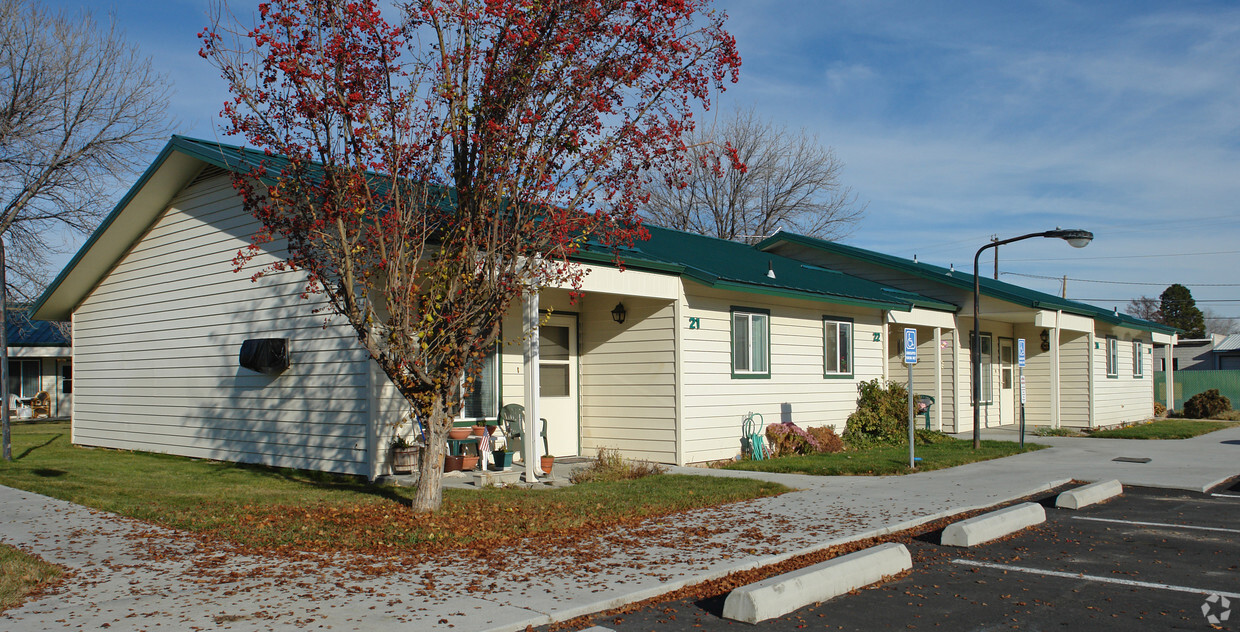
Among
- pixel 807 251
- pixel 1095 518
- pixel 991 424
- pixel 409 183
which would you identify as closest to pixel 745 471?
pixel 1095 518

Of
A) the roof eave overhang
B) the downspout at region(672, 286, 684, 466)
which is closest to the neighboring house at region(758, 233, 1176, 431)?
the downspout at region(672, 286, 684, 466)

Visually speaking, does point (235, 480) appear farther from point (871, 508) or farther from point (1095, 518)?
point (1095, 518)

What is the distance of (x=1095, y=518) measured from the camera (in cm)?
1005

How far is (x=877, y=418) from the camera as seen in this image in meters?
18.8

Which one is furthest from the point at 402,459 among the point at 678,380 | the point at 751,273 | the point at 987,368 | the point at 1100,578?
the point at 987,368

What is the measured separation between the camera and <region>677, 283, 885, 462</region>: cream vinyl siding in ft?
48.1

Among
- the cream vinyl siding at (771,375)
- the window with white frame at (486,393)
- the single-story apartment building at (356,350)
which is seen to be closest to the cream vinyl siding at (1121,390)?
the cream vinyl siding at (771,375)

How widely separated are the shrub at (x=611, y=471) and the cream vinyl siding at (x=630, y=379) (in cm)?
95

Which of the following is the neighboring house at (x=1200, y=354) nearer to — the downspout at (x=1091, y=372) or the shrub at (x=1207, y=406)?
the shrub at (x=1207, y=406)

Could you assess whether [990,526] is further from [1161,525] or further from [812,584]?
[812,584]

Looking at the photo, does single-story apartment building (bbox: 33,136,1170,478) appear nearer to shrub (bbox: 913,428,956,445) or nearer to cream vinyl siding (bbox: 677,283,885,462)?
cream vinyl siding (bbox: 677,283,885,462)

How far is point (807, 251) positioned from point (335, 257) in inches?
698

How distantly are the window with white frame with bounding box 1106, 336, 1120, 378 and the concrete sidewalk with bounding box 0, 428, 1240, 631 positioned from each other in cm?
1778

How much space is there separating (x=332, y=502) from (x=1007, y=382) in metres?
21.1
